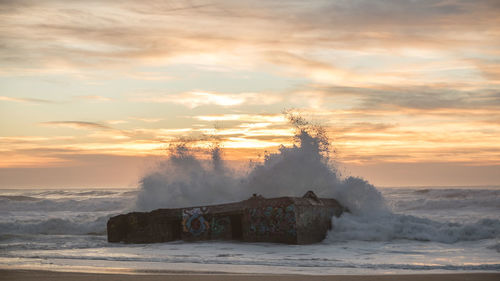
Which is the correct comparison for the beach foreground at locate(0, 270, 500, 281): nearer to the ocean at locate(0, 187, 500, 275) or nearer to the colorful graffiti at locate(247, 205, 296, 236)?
the ocean at locate(0, 187, 500, 275)

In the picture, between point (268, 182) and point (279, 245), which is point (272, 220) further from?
point (268, 182)

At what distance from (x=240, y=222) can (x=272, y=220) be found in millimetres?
967

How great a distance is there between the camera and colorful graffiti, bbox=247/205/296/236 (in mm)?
11195

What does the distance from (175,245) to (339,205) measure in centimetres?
449

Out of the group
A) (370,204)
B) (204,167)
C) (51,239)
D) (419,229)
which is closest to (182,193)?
(204,167)

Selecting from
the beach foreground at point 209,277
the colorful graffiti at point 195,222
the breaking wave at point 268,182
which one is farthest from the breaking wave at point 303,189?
the beach foreground at point 209,277

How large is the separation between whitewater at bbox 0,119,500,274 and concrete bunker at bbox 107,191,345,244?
0.33 meters

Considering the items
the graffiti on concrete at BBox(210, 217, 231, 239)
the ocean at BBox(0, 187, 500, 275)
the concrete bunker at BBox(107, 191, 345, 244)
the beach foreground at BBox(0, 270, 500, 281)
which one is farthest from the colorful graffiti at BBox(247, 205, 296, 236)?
the beach foreground at BBox(0, 270, 500, 281)

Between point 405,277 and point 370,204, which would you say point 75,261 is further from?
point 370,204

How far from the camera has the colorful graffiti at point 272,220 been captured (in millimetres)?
11195

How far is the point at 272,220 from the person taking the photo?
11430 mm

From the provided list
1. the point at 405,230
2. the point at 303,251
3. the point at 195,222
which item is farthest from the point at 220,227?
the point at 405,230

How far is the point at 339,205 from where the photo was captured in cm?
1361

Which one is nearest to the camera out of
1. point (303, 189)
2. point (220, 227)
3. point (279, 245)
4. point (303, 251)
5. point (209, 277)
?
point (209, 277)
